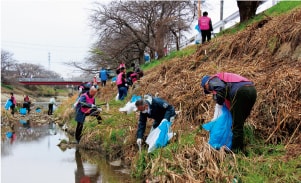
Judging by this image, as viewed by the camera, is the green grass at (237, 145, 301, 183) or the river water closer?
the green grass at (237, 145, 301, 183)

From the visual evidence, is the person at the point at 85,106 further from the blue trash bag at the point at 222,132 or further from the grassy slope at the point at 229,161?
the blue trash bag at the point at 222,132

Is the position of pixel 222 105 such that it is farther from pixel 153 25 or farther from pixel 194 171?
pixel 153 25

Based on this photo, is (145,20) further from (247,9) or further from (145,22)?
(247,9)

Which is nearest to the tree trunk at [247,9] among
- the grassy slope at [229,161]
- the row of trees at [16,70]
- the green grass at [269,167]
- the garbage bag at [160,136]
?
the grassy slope at [229,161]

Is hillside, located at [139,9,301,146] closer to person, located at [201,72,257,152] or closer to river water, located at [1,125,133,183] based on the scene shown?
person, located at [201,72,257,152]

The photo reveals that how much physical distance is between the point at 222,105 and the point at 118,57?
24076 millimetres

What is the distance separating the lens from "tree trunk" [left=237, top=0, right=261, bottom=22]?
1373 cm

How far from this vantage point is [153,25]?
24500 mm

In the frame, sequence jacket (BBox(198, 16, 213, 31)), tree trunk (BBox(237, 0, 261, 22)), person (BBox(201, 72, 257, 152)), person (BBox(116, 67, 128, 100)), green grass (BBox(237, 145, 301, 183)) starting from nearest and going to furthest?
green grass (BBox(237, 145, 301, 183)) → person (BBox(201, 72, 257, 152)) → tree trunk (BBox(237, 0, 261, 22)) → jacket (BBox(198, 16, 213, 31)) → person (BBox(116, 67, 128, 100))

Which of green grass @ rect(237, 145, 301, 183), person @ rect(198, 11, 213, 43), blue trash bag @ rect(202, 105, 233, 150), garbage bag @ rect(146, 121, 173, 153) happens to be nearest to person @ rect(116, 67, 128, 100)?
person @ rect(198, 11, 213, 43)

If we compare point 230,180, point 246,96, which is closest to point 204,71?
point 246,96

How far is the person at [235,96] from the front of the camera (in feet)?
18.0

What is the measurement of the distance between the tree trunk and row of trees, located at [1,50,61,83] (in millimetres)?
54748

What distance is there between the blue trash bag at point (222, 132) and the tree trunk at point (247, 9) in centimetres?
896
